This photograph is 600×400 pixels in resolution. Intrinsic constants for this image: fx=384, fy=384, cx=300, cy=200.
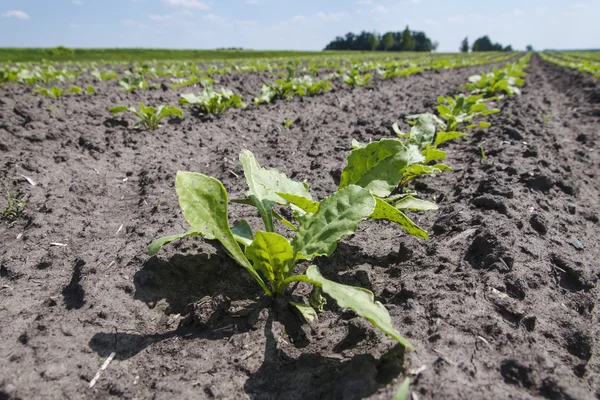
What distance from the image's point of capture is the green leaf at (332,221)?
1400 mm

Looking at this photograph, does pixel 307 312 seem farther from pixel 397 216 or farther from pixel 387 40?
pixel 387 40

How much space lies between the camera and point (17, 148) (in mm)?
3275

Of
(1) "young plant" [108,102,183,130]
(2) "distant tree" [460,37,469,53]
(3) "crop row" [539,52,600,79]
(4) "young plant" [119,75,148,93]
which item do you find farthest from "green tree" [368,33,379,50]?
(1) "young plant" [108,102,183,130]

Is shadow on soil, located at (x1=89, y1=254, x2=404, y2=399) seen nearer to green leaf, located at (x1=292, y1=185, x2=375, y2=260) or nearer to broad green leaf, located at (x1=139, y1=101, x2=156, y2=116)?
green leaf, located at (x1=292, y1=185, x2=375, y2=260)

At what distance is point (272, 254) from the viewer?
55.5 inches

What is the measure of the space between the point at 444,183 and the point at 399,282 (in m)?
1.38

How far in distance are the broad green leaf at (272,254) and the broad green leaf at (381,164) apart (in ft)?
1.83

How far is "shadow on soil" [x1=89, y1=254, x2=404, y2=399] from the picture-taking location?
1118 mm

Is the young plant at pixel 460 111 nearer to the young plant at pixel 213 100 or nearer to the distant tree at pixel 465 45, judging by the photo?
the young plant at pixel 213 100

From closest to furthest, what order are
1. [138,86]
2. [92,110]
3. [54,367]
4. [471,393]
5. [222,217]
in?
[471,393]
[54,367]
[222,217]
[92,110]
[138,86]

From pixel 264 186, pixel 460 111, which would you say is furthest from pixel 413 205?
pixel 460 111

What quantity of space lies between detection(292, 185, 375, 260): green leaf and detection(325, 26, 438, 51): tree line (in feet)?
238

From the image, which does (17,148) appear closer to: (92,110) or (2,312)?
(92,110)

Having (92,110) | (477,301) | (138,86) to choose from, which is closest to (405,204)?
(477,301)
